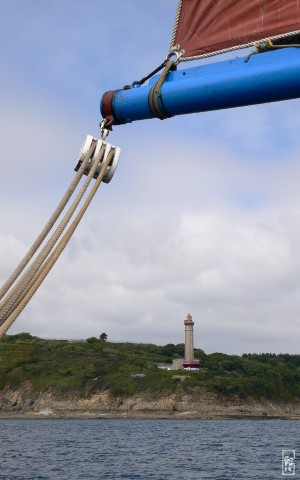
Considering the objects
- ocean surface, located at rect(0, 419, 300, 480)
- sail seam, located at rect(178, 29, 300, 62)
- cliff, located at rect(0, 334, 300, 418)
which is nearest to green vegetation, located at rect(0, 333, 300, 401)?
cliff, located at rect(0, 334, 300, 418)

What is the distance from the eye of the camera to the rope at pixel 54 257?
741cm

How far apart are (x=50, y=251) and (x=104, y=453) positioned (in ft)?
154

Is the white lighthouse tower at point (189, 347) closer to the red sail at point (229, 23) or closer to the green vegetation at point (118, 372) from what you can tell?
the green vegetation at point (118, 372)

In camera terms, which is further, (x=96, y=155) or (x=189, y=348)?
(x=189, y=348)

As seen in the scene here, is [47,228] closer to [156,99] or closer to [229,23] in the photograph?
[156,99]

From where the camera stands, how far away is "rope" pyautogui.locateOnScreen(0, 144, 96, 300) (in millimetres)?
7959

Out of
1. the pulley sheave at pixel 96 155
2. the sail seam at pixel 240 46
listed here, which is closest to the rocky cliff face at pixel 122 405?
the pulley sheave at pixel 96 155

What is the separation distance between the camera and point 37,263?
794 centimetres

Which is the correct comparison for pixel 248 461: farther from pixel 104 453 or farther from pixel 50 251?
pixel 50 251

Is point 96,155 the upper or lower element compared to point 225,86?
lower

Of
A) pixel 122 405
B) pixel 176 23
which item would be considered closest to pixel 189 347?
pixel 122 405

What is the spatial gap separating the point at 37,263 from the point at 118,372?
126063 millimetres

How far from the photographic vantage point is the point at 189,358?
137 metres

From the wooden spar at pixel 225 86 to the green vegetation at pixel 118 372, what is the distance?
115 metres
